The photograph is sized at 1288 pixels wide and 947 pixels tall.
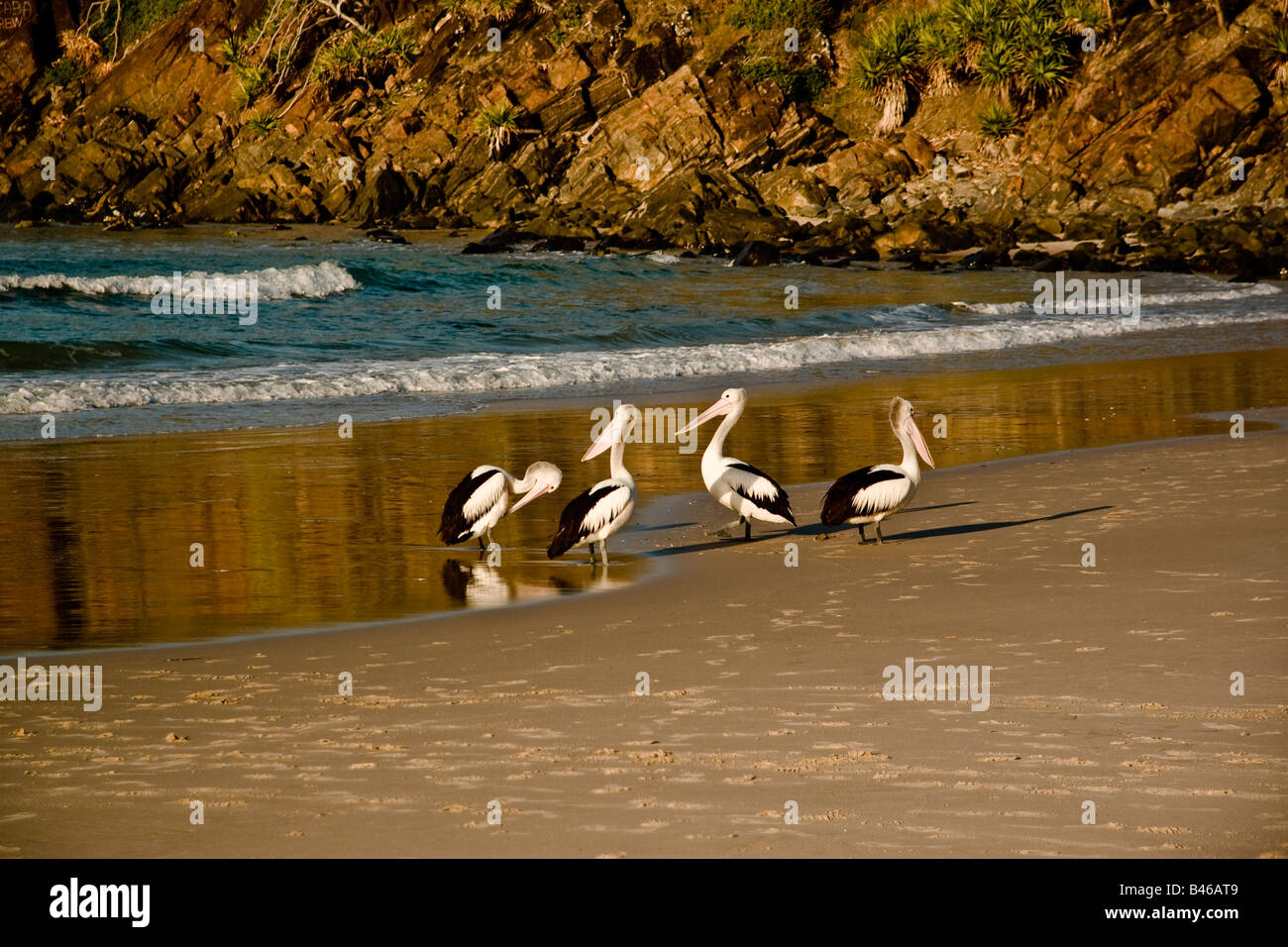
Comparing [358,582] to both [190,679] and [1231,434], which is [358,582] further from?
[1231,434]

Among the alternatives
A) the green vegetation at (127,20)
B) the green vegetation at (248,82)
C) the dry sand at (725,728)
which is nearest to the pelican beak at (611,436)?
the dry sand at (725,728)

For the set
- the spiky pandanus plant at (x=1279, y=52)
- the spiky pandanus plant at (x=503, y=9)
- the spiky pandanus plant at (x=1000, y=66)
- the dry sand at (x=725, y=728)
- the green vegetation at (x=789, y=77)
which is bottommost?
the dry sand at (x=725, y=728)

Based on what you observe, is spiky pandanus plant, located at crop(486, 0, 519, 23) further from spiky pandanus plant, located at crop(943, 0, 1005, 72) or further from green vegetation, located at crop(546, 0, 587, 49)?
spiky pandanus plant, located at crop(943, 0, 1005, 72)

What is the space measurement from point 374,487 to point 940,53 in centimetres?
3689

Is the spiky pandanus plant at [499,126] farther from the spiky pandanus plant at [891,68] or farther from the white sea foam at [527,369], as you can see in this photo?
the white sea foam at [527,369]

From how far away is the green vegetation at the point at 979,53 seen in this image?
4306 centimetres

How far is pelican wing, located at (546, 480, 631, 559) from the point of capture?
863 centimetres

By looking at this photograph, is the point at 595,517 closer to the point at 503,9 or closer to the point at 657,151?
the point at 657,151

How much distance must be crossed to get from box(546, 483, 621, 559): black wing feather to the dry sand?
1.97 ft

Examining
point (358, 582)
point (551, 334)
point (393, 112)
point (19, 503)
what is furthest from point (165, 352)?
point (393, 112)

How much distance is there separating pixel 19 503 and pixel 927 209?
32299 mm

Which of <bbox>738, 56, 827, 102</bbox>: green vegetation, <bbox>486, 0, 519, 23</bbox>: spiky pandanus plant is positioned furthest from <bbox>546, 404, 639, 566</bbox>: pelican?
<bbox>486, 0, 519, 23</bbox>: spiky pandanus plant

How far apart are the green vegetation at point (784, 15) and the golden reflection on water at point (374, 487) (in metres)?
35.1

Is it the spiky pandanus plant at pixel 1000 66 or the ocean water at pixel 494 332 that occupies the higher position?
the spiky pandanus plant at pixel 1000 66
